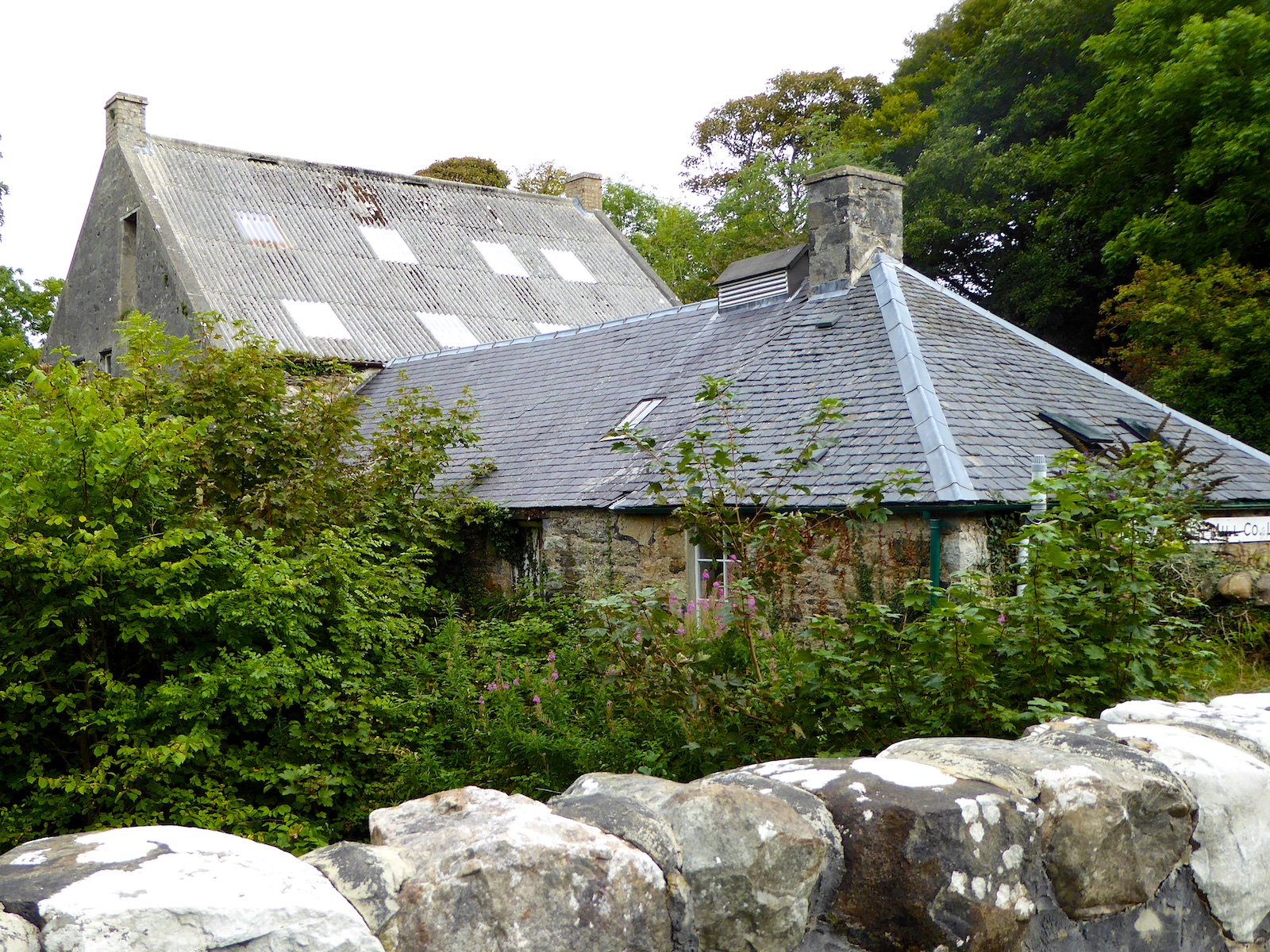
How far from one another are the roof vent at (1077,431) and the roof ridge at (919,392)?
55.3 inches

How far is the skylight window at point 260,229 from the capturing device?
22.4 meters

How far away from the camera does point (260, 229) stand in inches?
893

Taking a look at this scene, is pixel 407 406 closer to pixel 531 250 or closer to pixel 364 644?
pixel 364 644

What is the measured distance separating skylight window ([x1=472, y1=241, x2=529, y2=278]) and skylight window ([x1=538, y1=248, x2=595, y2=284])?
990mm

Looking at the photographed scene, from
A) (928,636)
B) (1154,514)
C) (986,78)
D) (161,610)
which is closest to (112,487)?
(161,610)

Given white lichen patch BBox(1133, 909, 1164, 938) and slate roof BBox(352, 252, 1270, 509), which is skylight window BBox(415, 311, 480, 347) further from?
white lichen patch BBox(1133, 909, 1164, 938)

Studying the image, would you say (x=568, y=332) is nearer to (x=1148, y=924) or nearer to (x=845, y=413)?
(x=845, y=413)

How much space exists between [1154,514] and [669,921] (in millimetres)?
3158

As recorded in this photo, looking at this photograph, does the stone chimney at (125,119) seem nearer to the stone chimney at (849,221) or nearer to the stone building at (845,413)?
the stone building at (845,413)

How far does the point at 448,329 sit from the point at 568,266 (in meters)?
5.05

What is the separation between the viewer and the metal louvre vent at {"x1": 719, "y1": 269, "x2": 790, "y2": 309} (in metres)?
14.0

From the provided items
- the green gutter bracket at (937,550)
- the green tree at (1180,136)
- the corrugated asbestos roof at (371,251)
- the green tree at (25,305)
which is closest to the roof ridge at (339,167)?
the corrugated asbestos roof at (371,251)

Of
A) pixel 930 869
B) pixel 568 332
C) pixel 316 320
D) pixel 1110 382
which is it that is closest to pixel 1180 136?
pixel 1110 382

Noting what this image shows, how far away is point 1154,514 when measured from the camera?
4.21 metres
